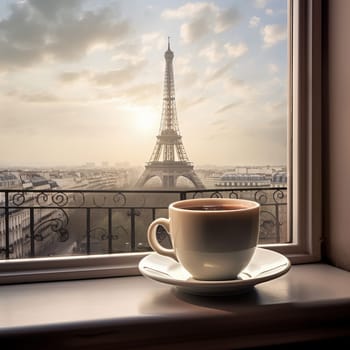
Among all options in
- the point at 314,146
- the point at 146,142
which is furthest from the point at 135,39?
the point at 314,146

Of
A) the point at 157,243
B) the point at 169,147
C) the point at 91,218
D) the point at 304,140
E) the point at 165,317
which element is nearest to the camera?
A: the point at 165,317

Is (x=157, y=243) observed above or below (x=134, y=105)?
below

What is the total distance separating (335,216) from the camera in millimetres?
709

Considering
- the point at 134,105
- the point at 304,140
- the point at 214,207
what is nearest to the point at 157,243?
the point at 214,207

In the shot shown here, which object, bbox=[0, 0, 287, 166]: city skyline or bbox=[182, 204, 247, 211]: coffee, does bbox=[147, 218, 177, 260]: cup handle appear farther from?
bbox=[0, 0, 287, 166]: city skyline

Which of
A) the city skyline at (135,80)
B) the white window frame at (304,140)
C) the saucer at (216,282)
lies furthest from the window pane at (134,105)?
the saucer at (216,282)

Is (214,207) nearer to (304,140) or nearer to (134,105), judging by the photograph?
(304,140)

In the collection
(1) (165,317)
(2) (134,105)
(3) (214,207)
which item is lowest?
(1) (165,317)

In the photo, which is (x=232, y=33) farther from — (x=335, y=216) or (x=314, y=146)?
(x=335, y=216)

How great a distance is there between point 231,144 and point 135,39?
34 cm

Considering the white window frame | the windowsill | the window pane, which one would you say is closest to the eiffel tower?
the window pane

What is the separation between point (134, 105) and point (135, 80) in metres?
0.06

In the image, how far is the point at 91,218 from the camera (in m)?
1.07

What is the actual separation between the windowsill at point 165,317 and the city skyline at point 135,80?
384 mm
